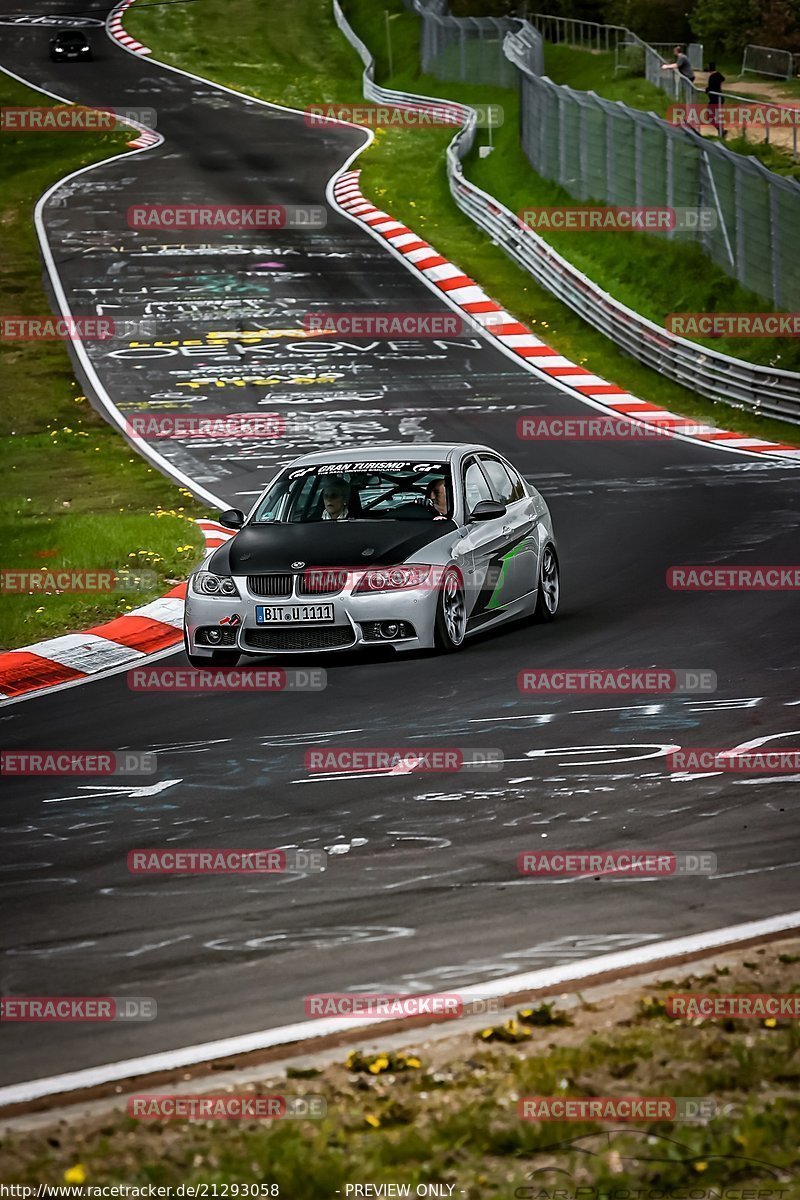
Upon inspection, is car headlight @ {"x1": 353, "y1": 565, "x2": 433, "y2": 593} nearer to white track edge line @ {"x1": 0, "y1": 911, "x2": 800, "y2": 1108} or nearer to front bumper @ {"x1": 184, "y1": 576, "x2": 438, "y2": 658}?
front bumper @ {"x1": 184, "y1": 576, "x2": 438, "y2": 658}

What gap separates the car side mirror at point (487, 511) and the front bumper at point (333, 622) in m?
0.80

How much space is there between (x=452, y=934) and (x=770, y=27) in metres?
51.2

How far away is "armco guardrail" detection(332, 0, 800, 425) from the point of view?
86.1 ft

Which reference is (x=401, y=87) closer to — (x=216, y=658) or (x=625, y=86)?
(x=625, y=86)

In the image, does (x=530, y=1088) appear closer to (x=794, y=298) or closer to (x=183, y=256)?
(x=794, y=298)

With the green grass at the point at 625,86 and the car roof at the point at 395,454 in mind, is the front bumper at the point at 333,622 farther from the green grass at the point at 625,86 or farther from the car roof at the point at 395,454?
the green grass at the point at 625,86

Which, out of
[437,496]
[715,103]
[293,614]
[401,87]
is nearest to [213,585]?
[293,614]

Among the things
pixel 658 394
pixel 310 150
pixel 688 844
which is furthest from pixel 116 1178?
pixel 310 150

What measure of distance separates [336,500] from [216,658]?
5.06 feet

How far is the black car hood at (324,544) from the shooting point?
1291 cm

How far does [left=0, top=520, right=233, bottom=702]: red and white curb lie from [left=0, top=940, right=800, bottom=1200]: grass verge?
7.56 meters

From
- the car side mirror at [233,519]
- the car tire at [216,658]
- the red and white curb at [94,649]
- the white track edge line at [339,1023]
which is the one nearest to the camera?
the white track edge line at [339,1023]

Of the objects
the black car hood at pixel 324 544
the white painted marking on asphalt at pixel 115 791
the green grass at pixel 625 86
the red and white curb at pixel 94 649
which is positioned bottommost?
the red and white curb at pixel 94 649

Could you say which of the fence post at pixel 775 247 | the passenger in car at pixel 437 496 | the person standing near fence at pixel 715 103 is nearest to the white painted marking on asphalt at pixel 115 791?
the passenger in car at pixel 437 496
